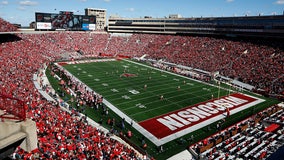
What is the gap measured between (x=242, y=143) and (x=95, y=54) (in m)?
49.3

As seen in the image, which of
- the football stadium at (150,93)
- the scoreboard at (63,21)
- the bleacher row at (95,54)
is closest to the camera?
the bleacher row at (95,54)

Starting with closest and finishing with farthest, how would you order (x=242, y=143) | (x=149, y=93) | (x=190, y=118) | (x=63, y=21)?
(x=242, y=143) → (x=190, y=118) → (x=149, y=93) → (x=63, y=21)

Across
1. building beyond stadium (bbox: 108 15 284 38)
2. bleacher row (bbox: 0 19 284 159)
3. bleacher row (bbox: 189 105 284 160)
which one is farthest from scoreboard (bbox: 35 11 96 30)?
bleacher row (bbox: 189 105 284 160)

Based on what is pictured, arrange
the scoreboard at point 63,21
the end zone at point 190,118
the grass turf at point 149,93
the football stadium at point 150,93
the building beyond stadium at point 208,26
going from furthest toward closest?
the scoreboard at point 63,21 < the building beyond stadium at point 208,26 < the end zone at point 190,118 < the grass turf at point 149,93 < the football stadium at point 150,93

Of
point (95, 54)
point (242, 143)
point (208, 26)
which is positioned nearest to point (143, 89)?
point (242, 143)

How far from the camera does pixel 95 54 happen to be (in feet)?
203

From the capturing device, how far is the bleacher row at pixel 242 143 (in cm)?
1653

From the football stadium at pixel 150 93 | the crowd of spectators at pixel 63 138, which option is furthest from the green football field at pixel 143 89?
the crowd of spectators at pixel 63 138

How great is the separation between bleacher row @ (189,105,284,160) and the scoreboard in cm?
5662

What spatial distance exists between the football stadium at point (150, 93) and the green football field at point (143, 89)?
14 cm

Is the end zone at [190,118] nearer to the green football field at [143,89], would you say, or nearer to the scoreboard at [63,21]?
the green football field at [143,89]

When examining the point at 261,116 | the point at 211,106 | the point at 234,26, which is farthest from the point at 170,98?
the point at 234,26

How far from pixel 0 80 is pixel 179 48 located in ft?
140

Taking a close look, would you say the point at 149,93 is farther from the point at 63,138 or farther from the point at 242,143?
the point at 63,138
